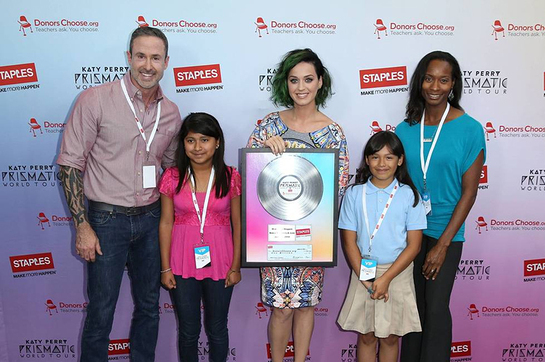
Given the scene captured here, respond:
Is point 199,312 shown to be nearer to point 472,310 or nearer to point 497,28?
point 472,310

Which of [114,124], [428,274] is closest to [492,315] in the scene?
[428,274]

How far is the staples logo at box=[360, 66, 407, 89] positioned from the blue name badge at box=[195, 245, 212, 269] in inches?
59.8

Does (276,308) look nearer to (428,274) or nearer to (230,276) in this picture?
(230,276)

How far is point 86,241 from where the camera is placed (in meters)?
2.20

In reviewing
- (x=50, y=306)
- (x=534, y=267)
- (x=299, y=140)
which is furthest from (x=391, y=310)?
(x=50, y=306)

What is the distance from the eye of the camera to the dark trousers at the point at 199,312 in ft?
7.65

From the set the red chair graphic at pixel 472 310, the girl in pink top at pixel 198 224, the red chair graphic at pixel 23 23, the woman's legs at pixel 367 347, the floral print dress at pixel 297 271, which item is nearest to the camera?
the girl in pink top at pixel 198 224

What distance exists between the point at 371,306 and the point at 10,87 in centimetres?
265

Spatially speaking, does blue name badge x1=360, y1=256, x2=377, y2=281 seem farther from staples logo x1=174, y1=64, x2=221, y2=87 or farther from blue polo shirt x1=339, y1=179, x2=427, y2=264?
staples logo x1=174, y1=64, x2=221, y2=87

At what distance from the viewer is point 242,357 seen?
3109mm

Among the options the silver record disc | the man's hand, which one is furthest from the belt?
the silver record disc

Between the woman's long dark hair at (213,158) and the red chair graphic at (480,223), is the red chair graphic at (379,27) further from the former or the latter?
the red chair graphic at (480,223)

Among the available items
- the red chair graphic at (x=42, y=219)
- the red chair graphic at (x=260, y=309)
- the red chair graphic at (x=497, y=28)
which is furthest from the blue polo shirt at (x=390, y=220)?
the red chair graphic at (x=42, y=219)

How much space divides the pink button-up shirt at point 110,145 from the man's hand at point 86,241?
0.16m
